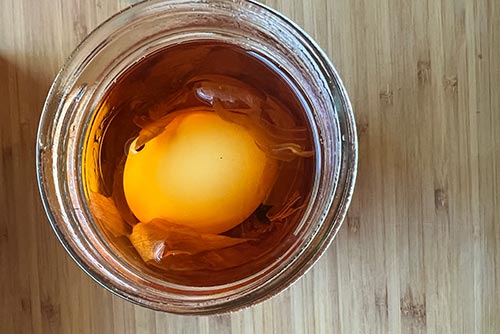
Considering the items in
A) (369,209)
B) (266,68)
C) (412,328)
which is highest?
(266,68)

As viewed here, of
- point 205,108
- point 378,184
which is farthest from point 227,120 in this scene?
point 378,184

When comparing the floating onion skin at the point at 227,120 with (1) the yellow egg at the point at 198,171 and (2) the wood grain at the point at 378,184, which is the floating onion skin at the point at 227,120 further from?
(2) the wood grain at the point at 378,184

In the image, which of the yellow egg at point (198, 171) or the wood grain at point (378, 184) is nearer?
the yellow egg at point (198, 171)

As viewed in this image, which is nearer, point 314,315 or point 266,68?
point 266,68

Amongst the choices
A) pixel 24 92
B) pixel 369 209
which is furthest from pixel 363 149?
pixel 24 92

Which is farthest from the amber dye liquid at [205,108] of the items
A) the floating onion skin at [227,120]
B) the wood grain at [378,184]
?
the wood grain at [378,184]

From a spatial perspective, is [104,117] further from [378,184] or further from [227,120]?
[378,184]

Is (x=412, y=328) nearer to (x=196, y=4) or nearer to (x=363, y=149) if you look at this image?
(x=363, y=149)
